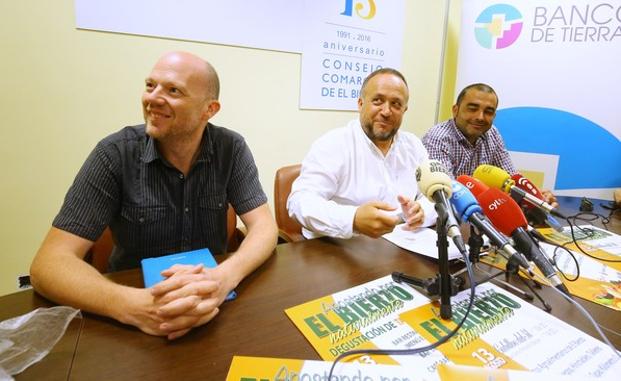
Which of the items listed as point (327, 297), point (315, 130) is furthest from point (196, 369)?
point (315, 130)

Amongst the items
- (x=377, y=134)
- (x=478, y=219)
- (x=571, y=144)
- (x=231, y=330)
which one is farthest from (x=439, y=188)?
(x=571, y=144)

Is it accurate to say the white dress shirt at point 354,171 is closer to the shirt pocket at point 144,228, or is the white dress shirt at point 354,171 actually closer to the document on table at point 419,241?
the document on table at point 419,241

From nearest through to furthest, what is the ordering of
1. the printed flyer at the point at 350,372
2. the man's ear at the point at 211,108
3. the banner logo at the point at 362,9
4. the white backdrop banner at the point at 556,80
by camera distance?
1. the printed flyer at the point at 350,372
2. the man's ear at the point at 211,108
3. the white backdrop banner at the point at 556,80
4. the banner logo at the point at 362,9

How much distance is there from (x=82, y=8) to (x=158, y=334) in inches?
73.1

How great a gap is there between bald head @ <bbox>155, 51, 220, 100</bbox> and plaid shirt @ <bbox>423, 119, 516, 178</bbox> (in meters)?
1.51

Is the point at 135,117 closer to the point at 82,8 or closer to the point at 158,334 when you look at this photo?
the point at 82,8

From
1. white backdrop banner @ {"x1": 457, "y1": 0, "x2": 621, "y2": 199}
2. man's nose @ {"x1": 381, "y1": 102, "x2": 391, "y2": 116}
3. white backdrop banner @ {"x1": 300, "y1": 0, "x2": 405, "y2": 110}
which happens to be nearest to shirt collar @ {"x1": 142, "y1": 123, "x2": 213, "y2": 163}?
man's nose @ {"x1": 381, "y1": 102, "x2": 391, "y2": 116}

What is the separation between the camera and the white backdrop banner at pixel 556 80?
2457 millimetres

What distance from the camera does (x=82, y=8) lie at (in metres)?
1.76

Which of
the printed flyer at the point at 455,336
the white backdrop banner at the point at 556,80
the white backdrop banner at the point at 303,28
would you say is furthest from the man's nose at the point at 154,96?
the white backdrop banner at the point at 556,80

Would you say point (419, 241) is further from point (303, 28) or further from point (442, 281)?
point (303, 28)

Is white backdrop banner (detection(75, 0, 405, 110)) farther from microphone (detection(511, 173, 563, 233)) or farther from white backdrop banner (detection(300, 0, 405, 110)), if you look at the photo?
microphone (detection(511, 173, 563, 233))

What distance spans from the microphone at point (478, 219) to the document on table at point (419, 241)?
0.32 m

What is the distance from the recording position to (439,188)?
2.60 feet
